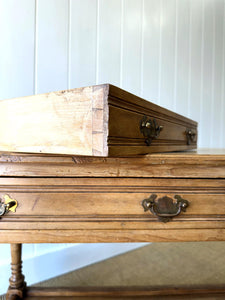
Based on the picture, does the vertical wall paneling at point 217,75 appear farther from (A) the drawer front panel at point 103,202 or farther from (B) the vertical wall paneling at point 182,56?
(A) the drawer front panel at point 103,202

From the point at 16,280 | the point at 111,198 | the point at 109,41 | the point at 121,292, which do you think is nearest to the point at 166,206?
the point at 111,198

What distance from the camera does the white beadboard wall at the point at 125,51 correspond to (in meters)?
0.85

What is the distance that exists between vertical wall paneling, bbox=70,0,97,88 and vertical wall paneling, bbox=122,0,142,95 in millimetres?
177

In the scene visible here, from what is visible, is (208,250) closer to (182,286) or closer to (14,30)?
(182,286)

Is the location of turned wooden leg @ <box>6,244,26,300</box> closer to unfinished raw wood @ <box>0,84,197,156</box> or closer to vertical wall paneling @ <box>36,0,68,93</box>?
unfinished raw wood @ <box>0,84,197,156</box>

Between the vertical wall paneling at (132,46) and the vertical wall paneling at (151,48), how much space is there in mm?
42

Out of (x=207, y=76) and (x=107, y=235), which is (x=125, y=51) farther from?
(x=107, y=235)

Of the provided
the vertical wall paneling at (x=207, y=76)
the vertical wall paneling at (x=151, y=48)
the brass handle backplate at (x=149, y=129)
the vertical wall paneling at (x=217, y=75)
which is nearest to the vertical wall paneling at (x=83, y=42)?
the vertical wall paneling at (x=151, y=48)

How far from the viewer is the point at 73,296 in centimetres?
78

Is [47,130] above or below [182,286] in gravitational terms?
above

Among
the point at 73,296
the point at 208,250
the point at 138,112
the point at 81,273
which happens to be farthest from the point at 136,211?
the point at 208,250

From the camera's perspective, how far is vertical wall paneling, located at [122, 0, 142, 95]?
1.12 meters

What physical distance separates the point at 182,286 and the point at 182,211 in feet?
1.65

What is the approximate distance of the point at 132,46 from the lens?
3.79ft
